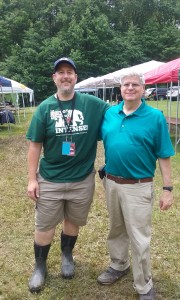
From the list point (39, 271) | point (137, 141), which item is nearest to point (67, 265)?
point (39, 271)

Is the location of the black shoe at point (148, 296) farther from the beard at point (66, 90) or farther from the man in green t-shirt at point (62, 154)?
the beard at point (66, 90)

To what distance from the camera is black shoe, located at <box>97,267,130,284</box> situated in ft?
10.2

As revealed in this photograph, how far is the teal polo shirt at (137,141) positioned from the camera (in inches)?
A: 100

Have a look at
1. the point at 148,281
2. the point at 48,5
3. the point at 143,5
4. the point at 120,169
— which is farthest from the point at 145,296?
the point at 143,5

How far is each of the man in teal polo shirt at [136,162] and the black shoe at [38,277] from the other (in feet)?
2.69

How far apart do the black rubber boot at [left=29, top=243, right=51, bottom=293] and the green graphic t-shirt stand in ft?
2.16

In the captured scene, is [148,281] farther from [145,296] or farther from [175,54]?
[175,54]

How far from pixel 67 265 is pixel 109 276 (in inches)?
15.6

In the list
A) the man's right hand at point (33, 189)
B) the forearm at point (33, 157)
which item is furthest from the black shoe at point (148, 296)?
the forearm at point (33, 157)

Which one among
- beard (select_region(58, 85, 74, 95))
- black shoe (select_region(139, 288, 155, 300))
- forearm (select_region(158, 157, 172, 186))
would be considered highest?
beard (select_region(58, 85, 74, 95))

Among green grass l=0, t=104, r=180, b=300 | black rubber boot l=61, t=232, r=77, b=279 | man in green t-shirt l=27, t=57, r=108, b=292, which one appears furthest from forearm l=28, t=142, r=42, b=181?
green grass l=0, t=104, r=180, b=300

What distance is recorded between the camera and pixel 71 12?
47.2m

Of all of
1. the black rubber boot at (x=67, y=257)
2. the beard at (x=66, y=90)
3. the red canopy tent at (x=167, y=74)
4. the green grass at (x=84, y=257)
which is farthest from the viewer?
the red canopy tent at (x=167, y=74)

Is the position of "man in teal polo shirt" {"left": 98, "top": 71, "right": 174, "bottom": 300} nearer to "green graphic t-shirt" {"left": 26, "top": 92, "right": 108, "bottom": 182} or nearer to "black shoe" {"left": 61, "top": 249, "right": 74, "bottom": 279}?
"green graphic t-shirt" {"left": 26, "top": 92, "right": 108, "bottom": 182}
